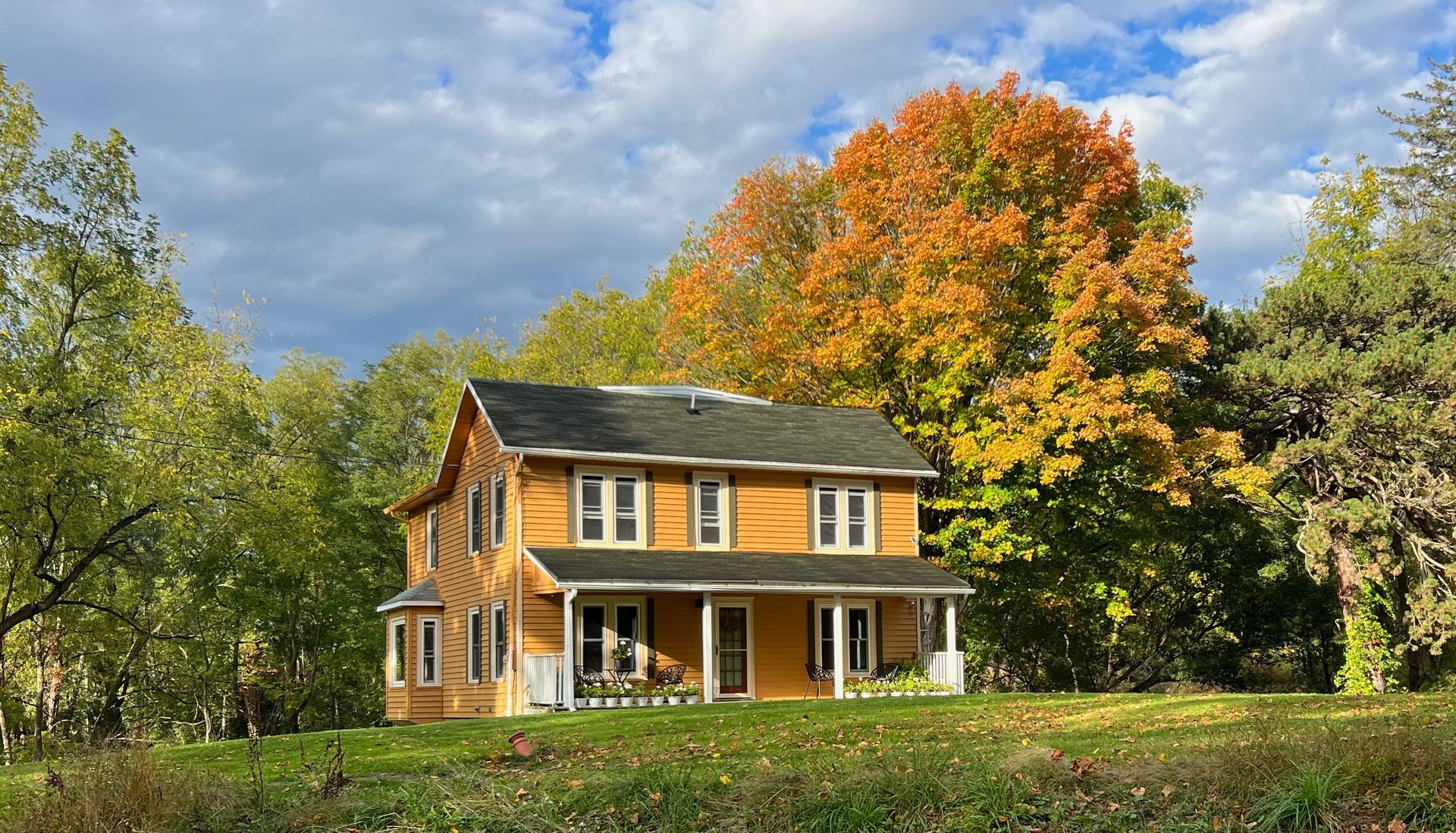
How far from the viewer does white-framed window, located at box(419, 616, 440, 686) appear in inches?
1153

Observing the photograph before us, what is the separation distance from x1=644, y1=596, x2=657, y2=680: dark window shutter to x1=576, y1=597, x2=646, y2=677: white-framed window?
3.5 inches

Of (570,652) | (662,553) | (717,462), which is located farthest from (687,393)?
(570,652)

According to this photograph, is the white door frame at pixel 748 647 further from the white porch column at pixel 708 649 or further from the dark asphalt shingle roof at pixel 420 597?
the dark asphalt shingle roof at pixel 420 597

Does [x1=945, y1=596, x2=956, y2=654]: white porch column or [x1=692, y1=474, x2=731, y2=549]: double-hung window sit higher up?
[x1=692, y1=474, x2=731, y2=549]: double-hung window

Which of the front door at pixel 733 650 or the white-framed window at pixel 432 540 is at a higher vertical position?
the white-framed window at pixel 432 540

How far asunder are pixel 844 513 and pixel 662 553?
464 centimetres

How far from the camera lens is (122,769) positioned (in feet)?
29.8

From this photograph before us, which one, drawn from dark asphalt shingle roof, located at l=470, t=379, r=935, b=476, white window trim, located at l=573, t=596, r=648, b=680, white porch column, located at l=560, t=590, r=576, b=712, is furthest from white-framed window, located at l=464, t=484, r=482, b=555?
white porch column, located at l=560, t=590, r=576, b=712

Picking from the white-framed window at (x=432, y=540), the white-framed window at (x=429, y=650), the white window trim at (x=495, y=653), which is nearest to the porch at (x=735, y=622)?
the white window trim at (x=495, y=653)

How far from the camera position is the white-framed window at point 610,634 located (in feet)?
83.5

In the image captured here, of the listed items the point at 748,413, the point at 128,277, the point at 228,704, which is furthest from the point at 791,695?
the point at 228,704

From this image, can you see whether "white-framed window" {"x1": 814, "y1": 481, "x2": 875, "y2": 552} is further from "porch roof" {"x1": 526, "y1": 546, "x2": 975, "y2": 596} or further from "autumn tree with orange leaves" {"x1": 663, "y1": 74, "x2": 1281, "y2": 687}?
"autumn tree with orange leaves" {"x1": 663, "y1": 74, "x2": 1281, "y2": 687}

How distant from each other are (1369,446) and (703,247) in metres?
23.4

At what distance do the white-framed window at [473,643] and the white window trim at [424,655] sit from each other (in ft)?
5.35
